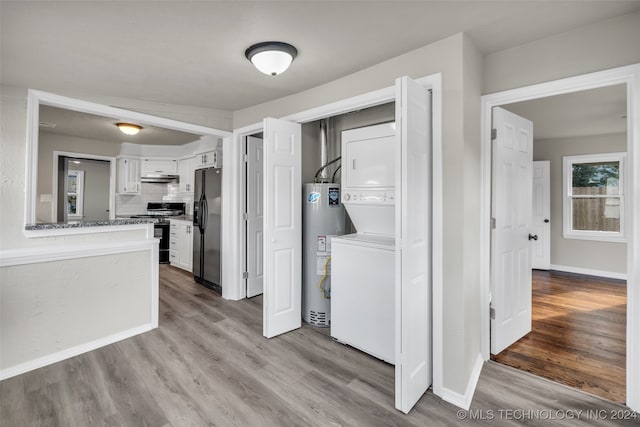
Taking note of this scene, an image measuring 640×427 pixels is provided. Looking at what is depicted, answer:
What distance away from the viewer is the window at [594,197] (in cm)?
Result: 490

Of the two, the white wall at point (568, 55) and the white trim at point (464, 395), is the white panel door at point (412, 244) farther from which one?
the white wall at point (568, 55)

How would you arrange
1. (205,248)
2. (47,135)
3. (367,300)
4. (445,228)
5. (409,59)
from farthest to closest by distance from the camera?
(47,135) → (205,248) → (367,300) → (409,59) → (445,228)

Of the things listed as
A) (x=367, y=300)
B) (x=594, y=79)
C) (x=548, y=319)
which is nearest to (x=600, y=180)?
(x=548, y=319)

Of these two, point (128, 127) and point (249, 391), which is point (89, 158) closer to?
point (128, 127)

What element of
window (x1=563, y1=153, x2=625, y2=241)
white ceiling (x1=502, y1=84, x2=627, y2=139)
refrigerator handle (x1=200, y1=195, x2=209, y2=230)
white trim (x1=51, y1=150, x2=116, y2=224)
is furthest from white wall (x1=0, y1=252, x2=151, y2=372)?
window (x1=563, y1=153, x2=625, y2=241)

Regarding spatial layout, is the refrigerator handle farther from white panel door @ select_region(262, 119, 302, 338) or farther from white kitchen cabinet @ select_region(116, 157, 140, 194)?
white kitchen cabinet @ select_region(116, 157, 140, 194)

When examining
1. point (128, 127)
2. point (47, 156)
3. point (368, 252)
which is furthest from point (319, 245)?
point (47, 156)

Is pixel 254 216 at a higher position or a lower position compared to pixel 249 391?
higher

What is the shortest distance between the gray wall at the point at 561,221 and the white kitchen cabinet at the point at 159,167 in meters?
6.97

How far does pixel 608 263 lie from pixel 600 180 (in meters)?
1.39

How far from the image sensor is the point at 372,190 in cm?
259

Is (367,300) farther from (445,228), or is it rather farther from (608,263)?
(608,263)

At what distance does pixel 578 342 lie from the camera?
269 cm

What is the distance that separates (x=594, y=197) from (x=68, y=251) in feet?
23.9
